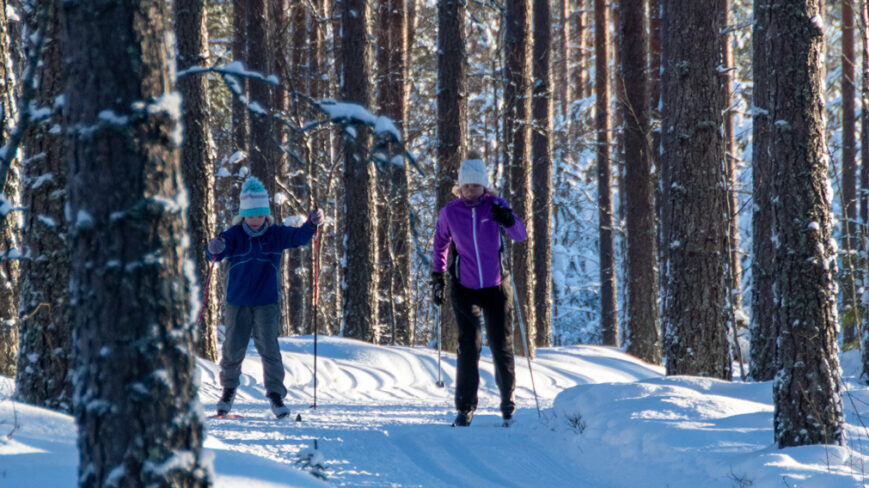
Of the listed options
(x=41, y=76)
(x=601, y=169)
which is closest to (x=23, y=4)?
(x=41, y=76)

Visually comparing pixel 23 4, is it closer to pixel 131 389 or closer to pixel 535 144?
pixel 131 389

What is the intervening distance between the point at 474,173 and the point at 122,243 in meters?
4.39

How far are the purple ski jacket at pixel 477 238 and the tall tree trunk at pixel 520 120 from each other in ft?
21.2

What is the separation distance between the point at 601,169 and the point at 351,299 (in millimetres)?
11054

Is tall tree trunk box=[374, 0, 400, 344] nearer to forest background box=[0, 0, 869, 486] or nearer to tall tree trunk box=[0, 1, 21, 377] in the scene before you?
forest background box=[0, 0, 869, 486]

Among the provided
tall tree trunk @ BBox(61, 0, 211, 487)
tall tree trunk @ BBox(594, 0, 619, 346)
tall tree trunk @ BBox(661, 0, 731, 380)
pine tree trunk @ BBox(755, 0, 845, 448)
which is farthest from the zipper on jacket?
tall tree trunk @ BBox(594, 0, 619, 346)

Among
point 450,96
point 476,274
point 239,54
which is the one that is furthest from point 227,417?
point 239,54

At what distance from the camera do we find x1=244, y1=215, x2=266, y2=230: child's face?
682 cm

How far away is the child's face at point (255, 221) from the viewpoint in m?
6.82

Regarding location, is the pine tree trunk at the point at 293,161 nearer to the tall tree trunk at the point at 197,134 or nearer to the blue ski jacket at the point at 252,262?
the tall tree trunk at the point at 197,134

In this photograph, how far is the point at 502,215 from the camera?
6.52m

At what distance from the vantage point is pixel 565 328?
115ft

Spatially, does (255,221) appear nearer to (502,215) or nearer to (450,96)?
(502,215)

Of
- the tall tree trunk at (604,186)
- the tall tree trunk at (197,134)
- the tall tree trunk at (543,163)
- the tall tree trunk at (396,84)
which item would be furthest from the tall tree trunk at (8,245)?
the tall tree trunk at (604,186)
